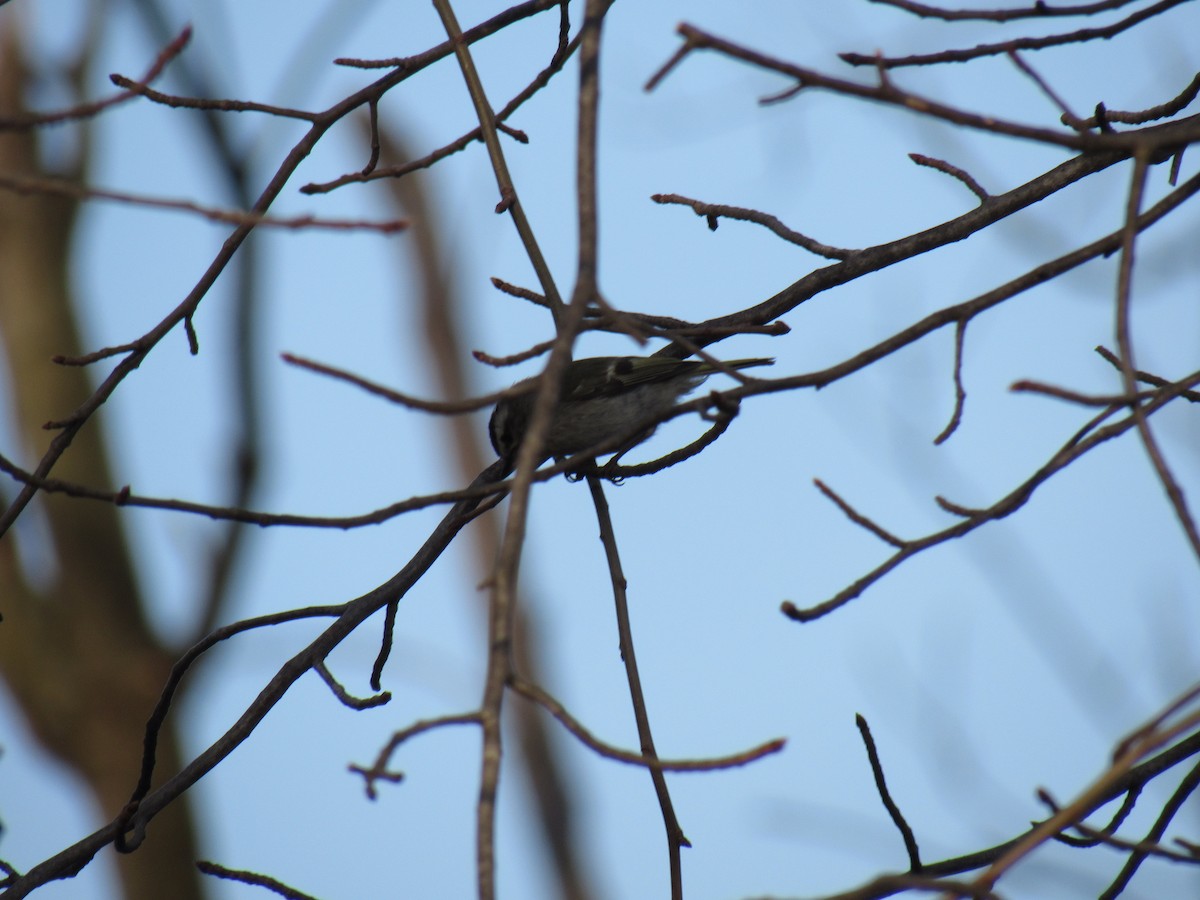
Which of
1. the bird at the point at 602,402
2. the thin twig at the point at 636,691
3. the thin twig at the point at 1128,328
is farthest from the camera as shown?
the bird at the point at 602,402

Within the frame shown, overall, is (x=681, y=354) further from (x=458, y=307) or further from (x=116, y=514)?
(x=458, y=307)

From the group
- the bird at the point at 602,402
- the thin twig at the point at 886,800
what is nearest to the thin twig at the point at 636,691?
the thin twig at the point at 886,800

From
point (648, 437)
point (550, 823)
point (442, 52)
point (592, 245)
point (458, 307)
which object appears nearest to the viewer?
point (592, 245)

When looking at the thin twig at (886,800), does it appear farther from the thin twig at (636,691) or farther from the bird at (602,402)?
the bird at (602,402)

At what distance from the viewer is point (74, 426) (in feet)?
7.89

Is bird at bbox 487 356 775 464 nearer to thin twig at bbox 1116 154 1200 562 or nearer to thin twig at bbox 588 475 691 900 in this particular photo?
thin twig at bbox 588 475 691 900

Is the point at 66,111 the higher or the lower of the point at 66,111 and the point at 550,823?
the lower

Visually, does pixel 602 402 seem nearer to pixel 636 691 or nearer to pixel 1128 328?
pixel 636 691

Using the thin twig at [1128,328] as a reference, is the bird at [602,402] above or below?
above

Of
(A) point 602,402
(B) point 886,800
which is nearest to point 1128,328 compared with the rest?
(B) point 886,800

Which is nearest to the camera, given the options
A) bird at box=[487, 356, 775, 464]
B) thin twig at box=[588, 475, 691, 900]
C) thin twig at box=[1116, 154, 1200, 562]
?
thin twig at box=[1116, 154, 1200, 562]

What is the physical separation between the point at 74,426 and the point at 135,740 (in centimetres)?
687

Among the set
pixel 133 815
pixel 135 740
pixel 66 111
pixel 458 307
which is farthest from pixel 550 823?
pixel 66 111

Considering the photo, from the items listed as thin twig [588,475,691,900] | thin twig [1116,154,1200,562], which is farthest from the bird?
thin twig [1116,154,1200,562]
